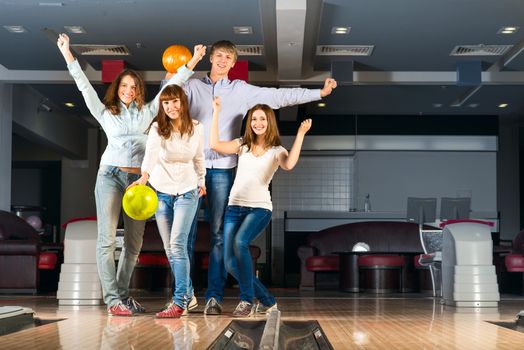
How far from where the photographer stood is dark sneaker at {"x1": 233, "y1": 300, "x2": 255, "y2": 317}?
4.02 meters

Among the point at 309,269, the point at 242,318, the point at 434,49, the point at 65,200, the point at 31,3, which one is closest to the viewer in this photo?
the point at 242,318

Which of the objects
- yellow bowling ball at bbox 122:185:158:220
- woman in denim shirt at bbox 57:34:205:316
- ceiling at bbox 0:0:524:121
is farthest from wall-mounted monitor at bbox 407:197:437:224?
yellow bowling ball at bbox 122:185:158:220

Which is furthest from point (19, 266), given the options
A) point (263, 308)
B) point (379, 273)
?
point (263, 308)

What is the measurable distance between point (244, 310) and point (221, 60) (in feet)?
4.19

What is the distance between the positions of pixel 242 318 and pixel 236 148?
873 millimetres

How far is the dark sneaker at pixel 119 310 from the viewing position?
4102 millimetres

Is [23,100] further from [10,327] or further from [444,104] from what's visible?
[10,327]

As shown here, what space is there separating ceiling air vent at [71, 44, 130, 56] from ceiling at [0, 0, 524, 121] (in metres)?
0.11

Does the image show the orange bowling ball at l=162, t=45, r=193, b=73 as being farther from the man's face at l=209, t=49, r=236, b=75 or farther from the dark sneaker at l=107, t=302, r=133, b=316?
the dark sneaker at l=107, t=302, r=133, b=316

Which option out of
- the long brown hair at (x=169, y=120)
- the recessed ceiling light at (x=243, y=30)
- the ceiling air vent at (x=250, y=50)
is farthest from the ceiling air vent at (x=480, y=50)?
the long brown hair at (x=169, y=120)

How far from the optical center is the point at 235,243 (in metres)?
4.03

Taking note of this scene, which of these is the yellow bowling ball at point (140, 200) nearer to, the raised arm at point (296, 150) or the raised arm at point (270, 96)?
the raised arm at point (296, 150)

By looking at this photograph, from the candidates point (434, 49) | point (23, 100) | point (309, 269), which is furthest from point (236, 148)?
point (23, 100)

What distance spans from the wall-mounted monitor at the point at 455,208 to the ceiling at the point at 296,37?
1.46m
